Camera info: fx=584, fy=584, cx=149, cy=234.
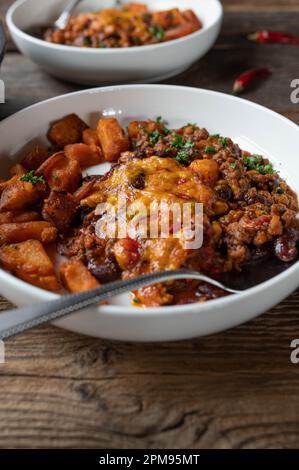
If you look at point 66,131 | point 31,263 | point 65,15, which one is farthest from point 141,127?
point 65,15

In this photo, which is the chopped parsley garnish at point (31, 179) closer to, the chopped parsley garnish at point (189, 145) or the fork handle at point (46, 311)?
the chopped parsley garnish at point (189, 145)

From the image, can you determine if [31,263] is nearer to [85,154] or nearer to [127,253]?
[127,253]

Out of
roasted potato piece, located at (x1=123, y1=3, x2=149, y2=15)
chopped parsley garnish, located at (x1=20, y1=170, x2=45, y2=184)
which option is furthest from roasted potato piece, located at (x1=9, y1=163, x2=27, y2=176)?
roasted potato piece, located at (x1=123, y1=3, x2=149, y2=15)

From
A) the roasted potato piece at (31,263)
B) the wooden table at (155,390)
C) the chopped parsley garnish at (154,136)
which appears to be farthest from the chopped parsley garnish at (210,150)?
the roasted potato piece at (31,263)

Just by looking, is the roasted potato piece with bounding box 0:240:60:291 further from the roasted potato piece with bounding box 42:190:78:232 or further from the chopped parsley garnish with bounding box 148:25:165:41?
the chopped parsley garnish with bounding box 148:25:165:41

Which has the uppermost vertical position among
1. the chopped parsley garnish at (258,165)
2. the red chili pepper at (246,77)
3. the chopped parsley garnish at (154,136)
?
the red chili pepper at (246,77)

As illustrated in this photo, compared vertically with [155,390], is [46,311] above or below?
above
